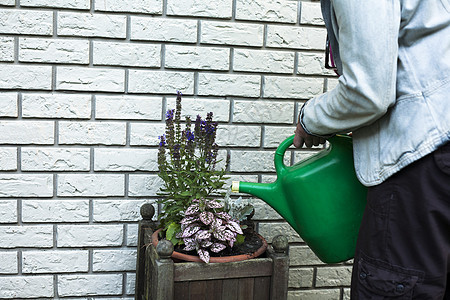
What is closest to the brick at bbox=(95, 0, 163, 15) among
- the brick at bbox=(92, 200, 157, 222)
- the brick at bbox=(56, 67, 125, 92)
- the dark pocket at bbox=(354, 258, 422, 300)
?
the brick at bbox=(56, 67, 125, 92)

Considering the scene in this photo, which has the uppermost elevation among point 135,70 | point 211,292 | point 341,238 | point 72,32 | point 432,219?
point 72,32

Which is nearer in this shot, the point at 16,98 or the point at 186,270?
the point at 186,270

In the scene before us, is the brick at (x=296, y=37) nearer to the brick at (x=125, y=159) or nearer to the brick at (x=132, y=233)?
the brick at (x=125, y=159)

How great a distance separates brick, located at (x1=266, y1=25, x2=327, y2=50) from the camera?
92.7 inches

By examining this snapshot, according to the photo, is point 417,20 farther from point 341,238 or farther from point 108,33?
point 108,33

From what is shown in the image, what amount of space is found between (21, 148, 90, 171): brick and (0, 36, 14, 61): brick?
0.40 meters

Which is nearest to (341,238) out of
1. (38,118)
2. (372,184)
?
(372,184)

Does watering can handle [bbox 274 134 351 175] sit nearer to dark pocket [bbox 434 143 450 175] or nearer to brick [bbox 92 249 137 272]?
dark pocket [bbox 434 143 450 175]

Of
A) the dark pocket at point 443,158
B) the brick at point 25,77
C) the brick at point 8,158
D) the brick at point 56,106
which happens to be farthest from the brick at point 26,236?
the dark pocket at point 443,158

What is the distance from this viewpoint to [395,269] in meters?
1.28

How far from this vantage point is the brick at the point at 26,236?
2.24m

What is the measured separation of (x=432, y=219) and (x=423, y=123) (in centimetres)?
24

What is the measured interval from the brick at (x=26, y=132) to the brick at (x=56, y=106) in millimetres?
40

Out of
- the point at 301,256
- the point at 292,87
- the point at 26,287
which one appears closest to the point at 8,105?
the point at 26,287
